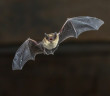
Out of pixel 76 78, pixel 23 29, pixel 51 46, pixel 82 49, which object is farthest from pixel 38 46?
pixel 76 78

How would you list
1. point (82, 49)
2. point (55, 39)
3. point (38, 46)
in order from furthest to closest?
1. point (82, 49)
2. point (38, 46)
3. point (55, 39)

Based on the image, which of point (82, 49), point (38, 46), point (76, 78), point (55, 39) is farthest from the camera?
point (76, 78)

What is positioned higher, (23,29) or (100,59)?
(23,29)

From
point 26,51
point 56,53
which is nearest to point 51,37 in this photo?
point 26,51

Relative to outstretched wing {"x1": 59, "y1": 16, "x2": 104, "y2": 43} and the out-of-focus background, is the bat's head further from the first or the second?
the out-of-focus background

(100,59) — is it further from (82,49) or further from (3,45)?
(3,45)

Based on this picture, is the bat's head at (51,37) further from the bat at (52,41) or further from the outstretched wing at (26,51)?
the outstretched wing at (26,51)

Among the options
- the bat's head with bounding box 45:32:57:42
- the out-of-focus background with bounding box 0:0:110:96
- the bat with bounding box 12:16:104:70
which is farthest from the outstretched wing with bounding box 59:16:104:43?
the out-of-focus background with bounding box 0:0:110:96
